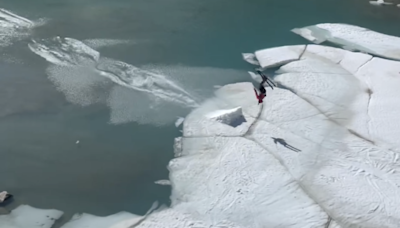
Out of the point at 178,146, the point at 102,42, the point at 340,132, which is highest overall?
the point at 102,42

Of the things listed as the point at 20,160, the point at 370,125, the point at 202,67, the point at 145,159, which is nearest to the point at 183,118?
the point at 145,159

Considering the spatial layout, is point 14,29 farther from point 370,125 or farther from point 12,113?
point 370,125

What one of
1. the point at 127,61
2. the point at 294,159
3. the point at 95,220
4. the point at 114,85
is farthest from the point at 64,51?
the point at 294,159

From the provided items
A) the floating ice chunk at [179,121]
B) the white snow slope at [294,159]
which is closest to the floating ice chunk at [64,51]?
the floating ice chunk at [179,121]

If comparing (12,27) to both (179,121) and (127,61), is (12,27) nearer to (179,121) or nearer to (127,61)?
(127,61)

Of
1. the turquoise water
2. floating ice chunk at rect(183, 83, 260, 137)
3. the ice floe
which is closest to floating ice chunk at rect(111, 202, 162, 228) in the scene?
the turquoise water

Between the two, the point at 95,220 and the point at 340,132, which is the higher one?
the point at 340,132

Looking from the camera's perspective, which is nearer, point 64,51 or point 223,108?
point 223,108
